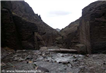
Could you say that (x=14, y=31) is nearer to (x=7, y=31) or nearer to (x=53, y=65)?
(x=7, y=31)

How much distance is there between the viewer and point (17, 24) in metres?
11.0

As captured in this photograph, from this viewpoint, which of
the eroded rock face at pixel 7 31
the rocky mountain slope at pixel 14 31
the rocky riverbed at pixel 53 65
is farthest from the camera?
the rocky mountain slope at pixel 14 31

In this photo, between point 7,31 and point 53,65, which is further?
point 7,31

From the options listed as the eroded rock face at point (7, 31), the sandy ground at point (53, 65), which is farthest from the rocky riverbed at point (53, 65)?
the eroded rock face at point (7, 31)

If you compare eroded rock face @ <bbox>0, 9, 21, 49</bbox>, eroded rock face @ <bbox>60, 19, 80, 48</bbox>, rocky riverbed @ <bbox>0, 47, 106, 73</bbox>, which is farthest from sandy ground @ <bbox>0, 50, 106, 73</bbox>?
eroded rock face @ <bbox>60, 19, 80, 48</bbox>

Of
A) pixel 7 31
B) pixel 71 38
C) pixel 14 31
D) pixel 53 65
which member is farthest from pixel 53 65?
pixel 71 38

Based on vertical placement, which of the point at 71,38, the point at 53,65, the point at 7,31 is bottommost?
the point at 53,65

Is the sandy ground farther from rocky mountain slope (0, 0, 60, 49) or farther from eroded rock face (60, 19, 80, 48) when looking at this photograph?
eroded rock face (60, 19, 80, 48)

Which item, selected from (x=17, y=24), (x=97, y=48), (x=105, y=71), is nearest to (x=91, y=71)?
(x=105, y=71)

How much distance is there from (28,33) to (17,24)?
4.48ft

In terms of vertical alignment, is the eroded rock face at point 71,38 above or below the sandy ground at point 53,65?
above

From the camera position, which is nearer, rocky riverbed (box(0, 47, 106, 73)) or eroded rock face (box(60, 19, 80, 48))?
rocky riverbed (box(0, 47, 106, 73))

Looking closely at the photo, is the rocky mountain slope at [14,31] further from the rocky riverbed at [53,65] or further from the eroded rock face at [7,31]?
the rocky riverbed at [53,65]

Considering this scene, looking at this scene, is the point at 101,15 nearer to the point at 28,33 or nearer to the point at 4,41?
the point at 28,33
